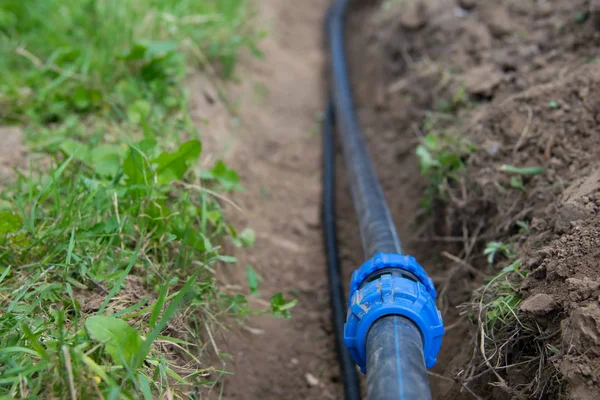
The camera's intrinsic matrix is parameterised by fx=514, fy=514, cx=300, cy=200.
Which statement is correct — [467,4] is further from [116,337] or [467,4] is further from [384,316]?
[116,337]

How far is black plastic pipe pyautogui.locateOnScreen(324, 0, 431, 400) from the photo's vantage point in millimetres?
1212

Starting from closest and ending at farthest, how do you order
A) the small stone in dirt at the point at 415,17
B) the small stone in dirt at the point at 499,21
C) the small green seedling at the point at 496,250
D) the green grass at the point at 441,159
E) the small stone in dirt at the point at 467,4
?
the small green seedling at the point at 496,250 → the green grass at the point at 441,159 → the small stone in dirt at the point at 499,21 → the small stone in dirt at the point at 467,4 → the small stone in dirt at the point at 415,17

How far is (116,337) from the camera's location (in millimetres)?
1304

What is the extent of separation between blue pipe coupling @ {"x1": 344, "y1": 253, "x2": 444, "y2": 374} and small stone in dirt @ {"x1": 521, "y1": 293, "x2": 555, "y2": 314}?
237 mm

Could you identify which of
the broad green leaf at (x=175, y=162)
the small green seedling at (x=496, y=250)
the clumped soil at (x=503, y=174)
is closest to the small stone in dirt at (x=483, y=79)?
the clumped soil at (x=503, y=174)

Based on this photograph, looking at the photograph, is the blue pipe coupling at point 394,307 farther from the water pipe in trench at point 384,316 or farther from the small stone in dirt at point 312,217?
the small stone in dirt at point 312,217

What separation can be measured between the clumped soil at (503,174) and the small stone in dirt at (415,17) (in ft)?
0.04

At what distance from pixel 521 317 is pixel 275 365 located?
919 millimetres

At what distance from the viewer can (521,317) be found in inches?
56.5

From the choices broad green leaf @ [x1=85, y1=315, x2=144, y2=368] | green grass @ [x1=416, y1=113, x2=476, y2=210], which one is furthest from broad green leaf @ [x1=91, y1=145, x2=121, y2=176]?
green grass @ [x1=416, y1=113, x2=476, y2=210]

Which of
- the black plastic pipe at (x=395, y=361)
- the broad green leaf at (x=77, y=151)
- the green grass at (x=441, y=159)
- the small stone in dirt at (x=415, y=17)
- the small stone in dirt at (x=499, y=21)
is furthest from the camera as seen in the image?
the small stone in dirt at (x=415, y=17)

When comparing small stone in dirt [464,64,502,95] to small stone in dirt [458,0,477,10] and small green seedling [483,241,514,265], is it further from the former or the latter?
small green seedling [483,241,514,265]

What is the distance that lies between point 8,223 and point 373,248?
1208mm

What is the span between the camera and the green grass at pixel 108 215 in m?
1.30
